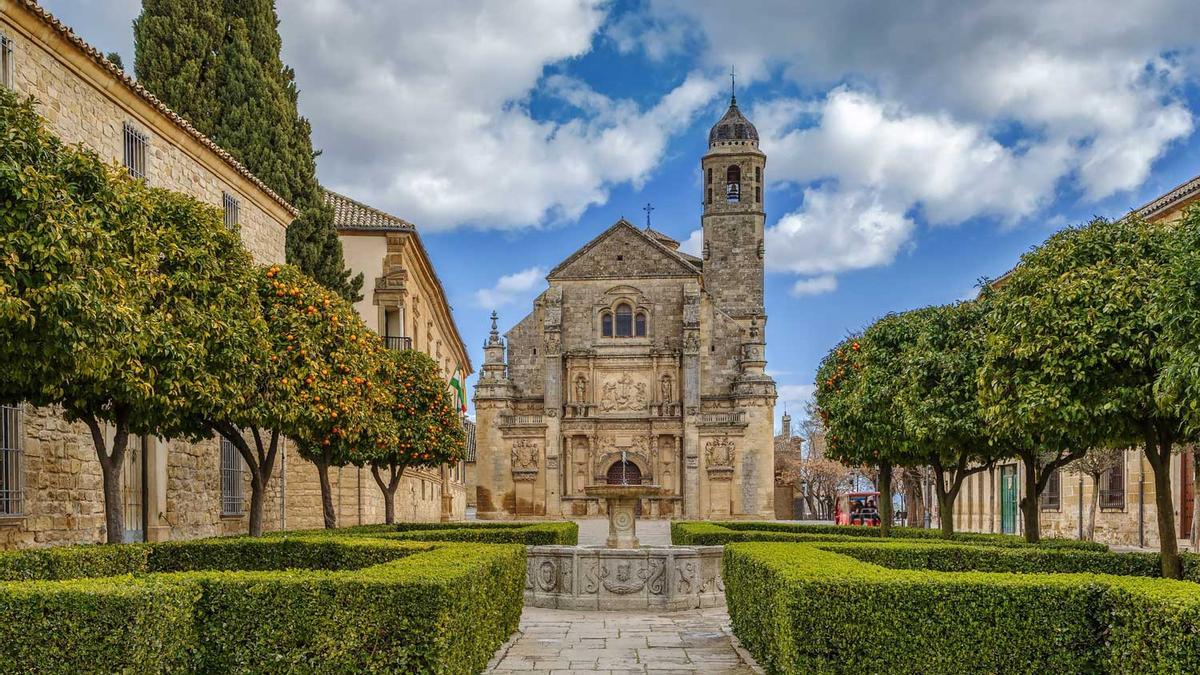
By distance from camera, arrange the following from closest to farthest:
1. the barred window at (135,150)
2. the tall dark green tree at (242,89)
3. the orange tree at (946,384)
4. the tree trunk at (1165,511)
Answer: the tree trunk at (1165,511), the orange tree at (946,384), the barred window at (135,150), the tall dark green tree at (242,89)

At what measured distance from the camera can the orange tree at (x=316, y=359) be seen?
15812 millimetres

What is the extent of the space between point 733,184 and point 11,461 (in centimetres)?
4935

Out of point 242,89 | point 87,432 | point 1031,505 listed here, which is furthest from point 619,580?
point 242,89

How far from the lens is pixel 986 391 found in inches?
503

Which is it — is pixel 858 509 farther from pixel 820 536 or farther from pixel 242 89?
pixel 242 89

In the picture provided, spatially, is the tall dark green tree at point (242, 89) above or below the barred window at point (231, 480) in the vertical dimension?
above

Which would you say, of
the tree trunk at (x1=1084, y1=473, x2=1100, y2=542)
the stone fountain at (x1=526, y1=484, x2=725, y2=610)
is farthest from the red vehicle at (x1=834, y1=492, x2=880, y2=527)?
the stone fountain at (x1=526, y1=484, x2=725, y2=610)

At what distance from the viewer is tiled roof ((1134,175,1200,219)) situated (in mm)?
23984

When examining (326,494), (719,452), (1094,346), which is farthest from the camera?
(719,452)

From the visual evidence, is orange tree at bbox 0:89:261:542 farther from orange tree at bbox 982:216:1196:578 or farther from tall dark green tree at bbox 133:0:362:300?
tall dark green tree at bbox 133:0:362:300

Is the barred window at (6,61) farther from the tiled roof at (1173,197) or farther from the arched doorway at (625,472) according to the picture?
the arched doorway at (625,472)

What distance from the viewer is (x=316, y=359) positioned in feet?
53.8

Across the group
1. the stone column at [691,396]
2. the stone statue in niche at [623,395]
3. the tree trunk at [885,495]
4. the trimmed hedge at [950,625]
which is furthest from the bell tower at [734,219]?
the trimmed hedge at [950,625]

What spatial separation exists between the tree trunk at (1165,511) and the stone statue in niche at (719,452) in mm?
38517
